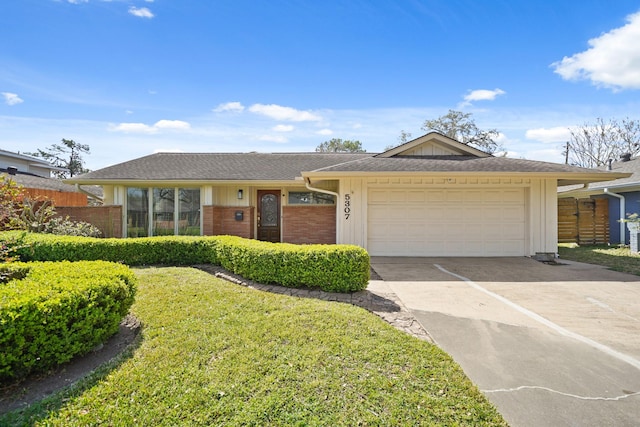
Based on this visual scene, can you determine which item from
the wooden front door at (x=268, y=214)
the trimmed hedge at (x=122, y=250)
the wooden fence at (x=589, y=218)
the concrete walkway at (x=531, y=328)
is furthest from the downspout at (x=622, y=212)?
the trimmed hedge at (x=122, y=250)

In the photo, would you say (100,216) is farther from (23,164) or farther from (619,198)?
(619,198)

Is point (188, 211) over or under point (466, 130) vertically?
under

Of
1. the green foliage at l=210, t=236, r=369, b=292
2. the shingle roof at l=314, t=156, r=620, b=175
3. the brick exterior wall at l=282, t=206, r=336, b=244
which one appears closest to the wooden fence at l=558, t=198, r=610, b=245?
the shingle roof at l=314, t=156, r=620, b=175

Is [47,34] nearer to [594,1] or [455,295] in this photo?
[455,295]

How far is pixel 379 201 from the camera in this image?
9.23 meters

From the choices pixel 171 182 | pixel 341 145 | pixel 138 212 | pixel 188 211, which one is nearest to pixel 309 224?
pixel 188 211

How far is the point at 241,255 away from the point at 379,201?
4952 millimetres

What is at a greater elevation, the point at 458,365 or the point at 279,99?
the point at 279,99

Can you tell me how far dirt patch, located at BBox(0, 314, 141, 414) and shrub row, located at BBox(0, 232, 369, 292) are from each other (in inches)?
96.3

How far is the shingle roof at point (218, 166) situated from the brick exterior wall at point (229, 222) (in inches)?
50.4

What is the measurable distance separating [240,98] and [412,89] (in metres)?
7.35

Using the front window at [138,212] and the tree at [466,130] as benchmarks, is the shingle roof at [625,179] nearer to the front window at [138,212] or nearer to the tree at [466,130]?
the tree at [466,130]

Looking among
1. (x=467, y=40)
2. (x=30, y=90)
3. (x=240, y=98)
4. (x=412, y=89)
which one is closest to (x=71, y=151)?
(x=30, y=90)

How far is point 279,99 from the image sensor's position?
13.2 meters
